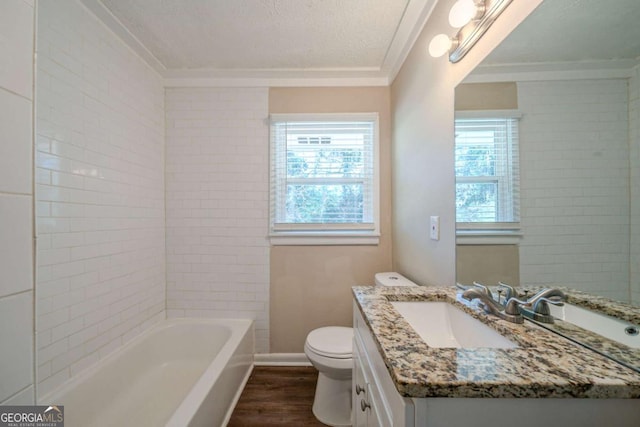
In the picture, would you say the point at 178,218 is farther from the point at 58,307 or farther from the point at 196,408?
the point at 196,408

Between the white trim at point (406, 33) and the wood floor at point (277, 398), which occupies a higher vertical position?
the white trim at point (406, 33)

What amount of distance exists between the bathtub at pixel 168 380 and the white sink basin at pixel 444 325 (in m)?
1.08

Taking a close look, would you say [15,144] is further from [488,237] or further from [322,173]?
[322,173]

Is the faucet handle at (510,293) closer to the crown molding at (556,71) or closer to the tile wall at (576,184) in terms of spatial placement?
the tile wall at (576,184)

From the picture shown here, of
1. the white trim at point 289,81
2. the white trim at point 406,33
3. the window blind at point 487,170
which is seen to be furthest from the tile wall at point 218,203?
the window blind at point 487,170

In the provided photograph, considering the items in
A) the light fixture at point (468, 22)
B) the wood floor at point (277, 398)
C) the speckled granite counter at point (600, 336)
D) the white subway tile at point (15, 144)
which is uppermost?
the light fixture at point (468, 22)

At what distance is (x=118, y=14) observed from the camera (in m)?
1.48

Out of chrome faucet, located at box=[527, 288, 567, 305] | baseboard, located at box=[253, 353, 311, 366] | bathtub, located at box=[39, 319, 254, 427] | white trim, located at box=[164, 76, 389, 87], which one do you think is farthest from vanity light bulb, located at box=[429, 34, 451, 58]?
baseboard, located at box=[253, 353, 311, 366]

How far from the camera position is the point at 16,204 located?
416 millimetres

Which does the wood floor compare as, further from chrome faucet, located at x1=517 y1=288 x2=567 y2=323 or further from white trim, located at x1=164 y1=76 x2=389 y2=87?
white trim, located at x1=164 y1=76 x2=389 y2=87

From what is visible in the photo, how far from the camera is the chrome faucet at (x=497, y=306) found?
752 millimetres

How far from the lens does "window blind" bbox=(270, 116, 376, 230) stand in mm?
2057

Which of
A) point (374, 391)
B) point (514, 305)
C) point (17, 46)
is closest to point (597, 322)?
point (514, 305)

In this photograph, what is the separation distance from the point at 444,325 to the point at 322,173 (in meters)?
1.44
